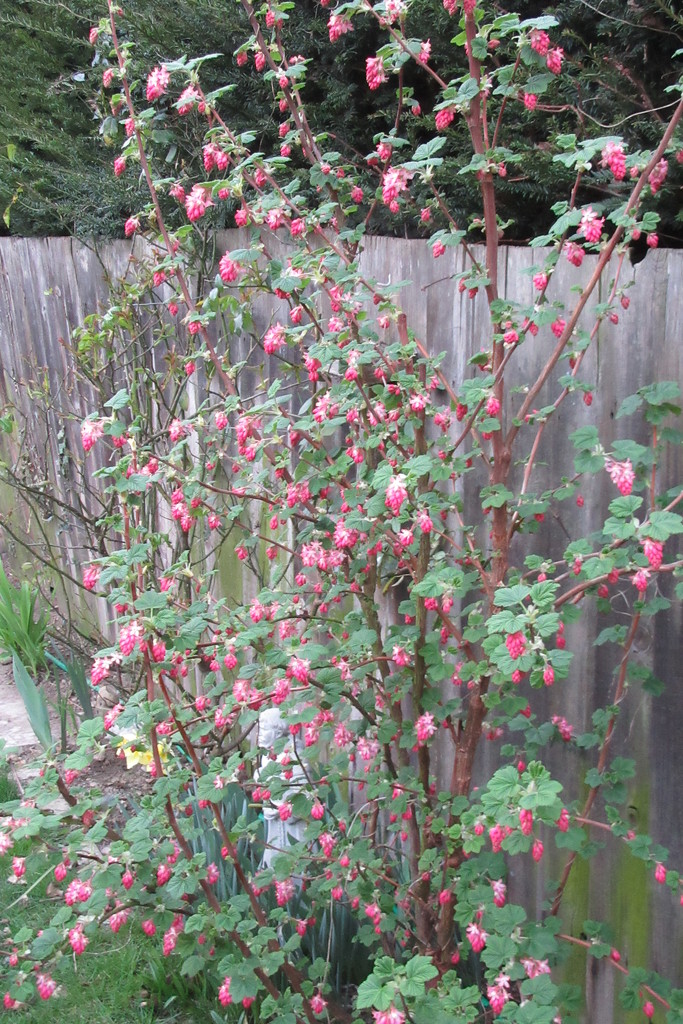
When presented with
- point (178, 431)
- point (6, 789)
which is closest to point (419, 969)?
point (178, 431)

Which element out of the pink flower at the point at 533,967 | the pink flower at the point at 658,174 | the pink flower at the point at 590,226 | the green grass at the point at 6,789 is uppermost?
the pink flower at the point at 658,174

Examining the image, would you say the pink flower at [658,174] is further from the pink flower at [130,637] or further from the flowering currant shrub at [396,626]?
the pink flower at [130,637]

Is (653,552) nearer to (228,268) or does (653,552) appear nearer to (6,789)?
(228,268)

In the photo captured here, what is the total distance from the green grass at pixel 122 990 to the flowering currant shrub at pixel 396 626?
0.08 metres

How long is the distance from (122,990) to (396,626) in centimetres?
131

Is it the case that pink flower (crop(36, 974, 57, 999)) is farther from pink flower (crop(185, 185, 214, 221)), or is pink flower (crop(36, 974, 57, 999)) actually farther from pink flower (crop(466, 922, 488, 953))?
pink flower (crop(185, 185, 214, 221))

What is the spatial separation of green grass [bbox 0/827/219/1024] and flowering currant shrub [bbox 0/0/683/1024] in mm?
77

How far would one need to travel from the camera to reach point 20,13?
4.14 m

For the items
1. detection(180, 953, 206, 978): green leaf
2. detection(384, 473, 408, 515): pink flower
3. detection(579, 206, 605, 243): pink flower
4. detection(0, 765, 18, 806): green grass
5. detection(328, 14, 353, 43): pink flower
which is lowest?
detection(0, 765, 18, 806): green grass

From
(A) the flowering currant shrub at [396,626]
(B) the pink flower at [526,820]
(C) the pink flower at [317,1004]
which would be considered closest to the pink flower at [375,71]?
(A) the flowering currant shrub at [396,626]

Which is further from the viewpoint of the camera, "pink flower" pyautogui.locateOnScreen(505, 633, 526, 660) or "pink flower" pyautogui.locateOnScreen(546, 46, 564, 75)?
"pink flower" pyautogui.locateOnScreen(546, 46, 564, 75)

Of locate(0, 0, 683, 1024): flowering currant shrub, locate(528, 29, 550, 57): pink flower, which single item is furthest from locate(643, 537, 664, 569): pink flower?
locate(528, 29, 550, 57): pink flower

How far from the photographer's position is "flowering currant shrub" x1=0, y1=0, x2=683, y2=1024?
161 cm

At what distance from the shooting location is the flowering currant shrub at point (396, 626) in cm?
161
